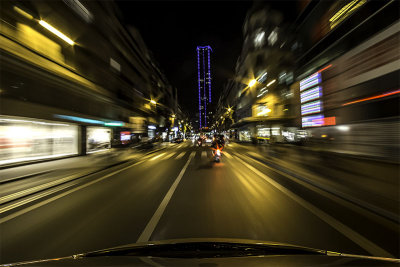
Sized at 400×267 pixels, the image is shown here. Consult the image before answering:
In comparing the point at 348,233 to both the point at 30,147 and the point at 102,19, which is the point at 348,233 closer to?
the point at 30,147

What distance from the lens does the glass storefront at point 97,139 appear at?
15977mm

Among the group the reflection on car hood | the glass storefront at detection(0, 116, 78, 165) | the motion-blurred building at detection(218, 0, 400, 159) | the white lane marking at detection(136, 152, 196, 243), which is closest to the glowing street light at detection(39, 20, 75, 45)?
the glass storefront at detection(0, 116, 78, 165)

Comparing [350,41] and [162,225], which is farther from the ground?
[350,41]

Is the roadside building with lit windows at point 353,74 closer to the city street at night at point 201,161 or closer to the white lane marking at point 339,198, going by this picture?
the city street at night at point 201,161

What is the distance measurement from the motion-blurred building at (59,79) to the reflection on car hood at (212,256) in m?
11.8

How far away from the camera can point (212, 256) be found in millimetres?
1933

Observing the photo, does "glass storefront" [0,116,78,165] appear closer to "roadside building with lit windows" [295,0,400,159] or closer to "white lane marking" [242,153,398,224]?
"white lane marking" [242,153,398,224]

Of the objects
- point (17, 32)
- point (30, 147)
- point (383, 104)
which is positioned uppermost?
point (17, 32)

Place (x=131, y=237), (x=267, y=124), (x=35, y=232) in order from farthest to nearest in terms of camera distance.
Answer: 1. (x=267, y=124)
2. (x=35, y=232)
3. (x=131, y=237)

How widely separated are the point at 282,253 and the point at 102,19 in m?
25.3

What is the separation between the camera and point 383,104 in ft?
31.1

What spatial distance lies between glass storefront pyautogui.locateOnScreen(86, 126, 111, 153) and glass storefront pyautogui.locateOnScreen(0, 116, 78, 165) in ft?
5.61

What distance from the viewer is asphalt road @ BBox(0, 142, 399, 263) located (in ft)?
8.38

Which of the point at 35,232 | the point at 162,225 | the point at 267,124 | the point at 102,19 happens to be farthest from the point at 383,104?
the point at 102,19
